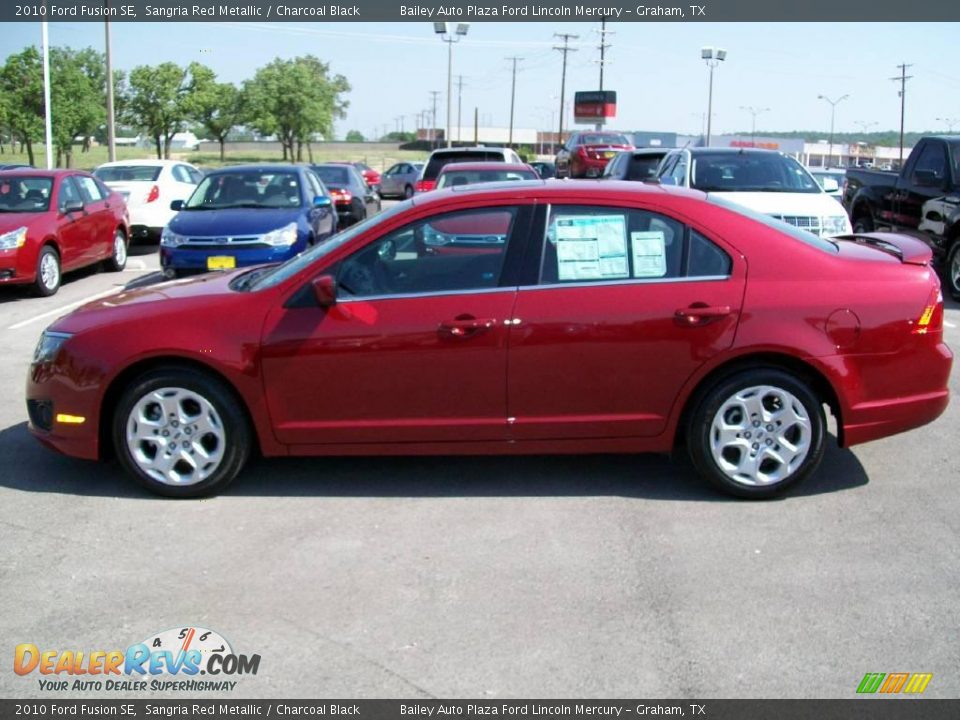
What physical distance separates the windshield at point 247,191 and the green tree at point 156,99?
42.2 m

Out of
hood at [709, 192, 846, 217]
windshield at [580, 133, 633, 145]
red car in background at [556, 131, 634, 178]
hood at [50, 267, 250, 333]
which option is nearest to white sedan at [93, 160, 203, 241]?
hood at [709, 192, 846, 217]

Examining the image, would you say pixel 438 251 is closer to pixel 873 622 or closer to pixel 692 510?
pixel 692 510

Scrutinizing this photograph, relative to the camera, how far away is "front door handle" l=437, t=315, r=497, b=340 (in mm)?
5055

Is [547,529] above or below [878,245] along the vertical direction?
below

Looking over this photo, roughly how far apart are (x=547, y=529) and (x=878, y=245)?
275 centimetres

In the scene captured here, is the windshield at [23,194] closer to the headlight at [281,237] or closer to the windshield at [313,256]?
the headlight at [281,237]

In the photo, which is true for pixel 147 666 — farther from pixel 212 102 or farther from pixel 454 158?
pixel 212 102

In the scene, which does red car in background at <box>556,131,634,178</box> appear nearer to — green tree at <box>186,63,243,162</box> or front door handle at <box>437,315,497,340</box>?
front door handle at <box>437,315,497,340</box>

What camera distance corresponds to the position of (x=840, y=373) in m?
5.14

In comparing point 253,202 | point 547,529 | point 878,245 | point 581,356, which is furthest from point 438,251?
point 253,202

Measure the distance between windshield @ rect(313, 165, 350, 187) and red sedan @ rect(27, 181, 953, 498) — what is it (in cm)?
1516

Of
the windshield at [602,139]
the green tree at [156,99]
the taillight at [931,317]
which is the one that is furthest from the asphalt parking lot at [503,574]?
the green tree at [156,99]

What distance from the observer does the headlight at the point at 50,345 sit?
536cm
